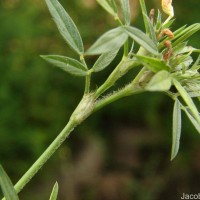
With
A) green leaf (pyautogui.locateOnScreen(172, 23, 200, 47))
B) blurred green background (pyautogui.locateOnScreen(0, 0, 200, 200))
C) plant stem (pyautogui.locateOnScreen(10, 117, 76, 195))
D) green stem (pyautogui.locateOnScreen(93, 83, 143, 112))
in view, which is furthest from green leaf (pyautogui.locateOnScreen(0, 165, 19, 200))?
blurred green background (pyautogui.locateOnScreen(0, 0, 200, 200))

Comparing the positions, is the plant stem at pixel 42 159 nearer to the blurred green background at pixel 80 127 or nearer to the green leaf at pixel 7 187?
the green leaf at pixel 7 187

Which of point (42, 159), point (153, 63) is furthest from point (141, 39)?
point (42, 159)

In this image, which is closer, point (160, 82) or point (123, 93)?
point (160, 82)

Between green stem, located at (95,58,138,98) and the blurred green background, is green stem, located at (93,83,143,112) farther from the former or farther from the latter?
the blurred green background

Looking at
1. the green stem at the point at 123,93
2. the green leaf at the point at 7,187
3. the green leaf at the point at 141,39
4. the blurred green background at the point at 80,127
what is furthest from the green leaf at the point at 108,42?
the blurred green background at the point at 80,127

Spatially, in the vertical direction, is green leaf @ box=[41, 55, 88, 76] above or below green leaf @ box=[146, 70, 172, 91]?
above

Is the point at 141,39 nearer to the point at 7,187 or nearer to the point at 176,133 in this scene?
the point at 176,133

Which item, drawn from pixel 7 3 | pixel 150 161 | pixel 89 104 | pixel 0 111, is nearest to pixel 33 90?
pixel 0 111
